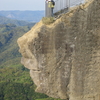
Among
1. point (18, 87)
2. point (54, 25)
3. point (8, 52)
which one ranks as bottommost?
point (8, 52)

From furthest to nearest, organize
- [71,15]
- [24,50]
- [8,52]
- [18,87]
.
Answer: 1. [8,52]
2. [18,87]
3. [24,50]
4. [71,15]

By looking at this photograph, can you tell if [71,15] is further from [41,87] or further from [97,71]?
[41,87]

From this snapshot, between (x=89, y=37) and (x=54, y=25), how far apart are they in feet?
5.11

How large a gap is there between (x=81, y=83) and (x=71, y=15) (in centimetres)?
297

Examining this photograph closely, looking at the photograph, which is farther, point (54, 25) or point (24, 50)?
point (24, 50)

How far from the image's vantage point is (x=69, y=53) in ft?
25.9

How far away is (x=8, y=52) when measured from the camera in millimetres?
125188

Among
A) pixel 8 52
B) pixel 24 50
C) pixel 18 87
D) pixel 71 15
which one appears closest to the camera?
pixel 71 15

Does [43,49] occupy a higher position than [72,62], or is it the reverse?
[43,49]

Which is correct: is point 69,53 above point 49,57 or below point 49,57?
above

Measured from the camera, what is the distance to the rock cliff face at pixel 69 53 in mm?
7695

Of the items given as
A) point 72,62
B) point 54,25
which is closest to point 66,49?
point 72,62

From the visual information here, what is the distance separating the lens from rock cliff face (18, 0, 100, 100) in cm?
770

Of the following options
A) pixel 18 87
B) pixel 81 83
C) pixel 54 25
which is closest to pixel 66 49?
pixel 54 25
